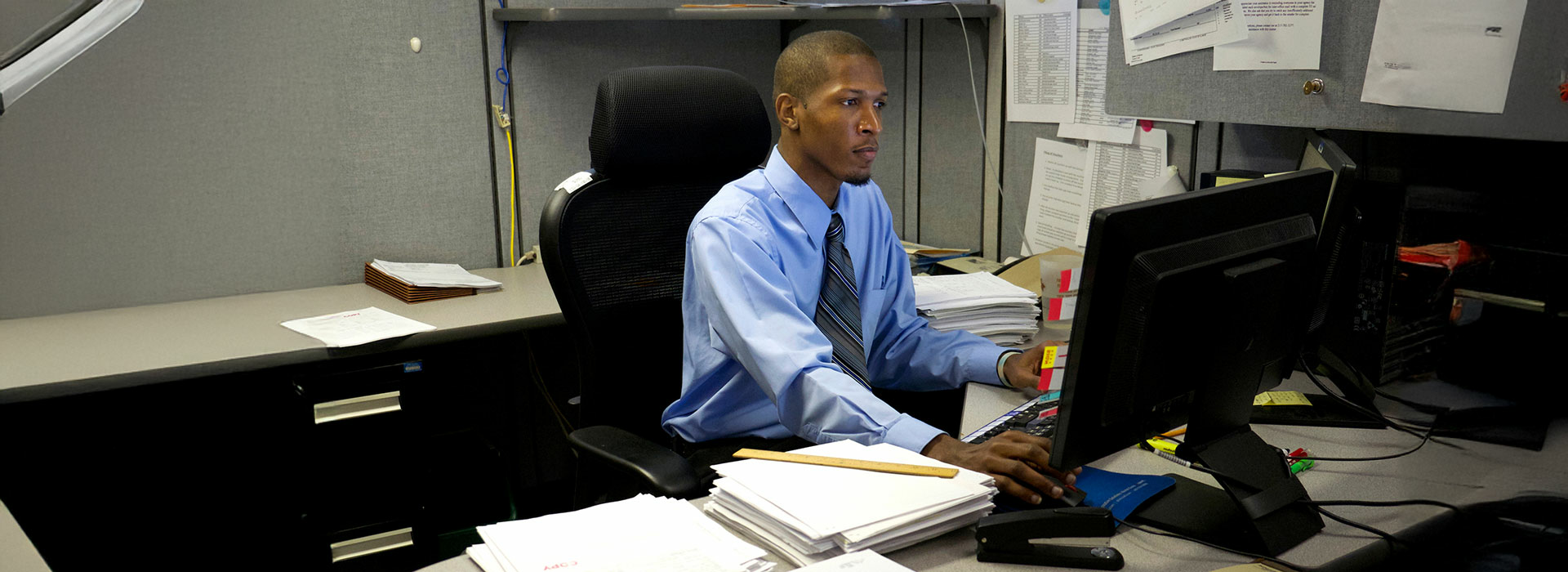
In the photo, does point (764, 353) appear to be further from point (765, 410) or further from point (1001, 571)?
point (1001, 571)

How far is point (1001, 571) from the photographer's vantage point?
3.18 feet

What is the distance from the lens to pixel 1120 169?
2064 mm

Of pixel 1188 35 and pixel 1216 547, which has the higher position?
pixel 1188 35

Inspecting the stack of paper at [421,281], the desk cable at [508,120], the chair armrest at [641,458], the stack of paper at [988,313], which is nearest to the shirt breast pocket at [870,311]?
the stack of paper at [988,313]

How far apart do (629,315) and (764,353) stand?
1.16 feet

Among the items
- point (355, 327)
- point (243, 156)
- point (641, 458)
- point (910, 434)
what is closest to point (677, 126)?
point (641, 458)

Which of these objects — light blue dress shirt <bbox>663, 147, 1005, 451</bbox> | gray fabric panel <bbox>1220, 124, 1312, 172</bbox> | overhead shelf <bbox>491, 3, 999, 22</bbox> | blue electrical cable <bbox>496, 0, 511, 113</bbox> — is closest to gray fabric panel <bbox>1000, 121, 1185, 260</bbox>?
overhead shelf <bbox>491, 3, 999, 22</bbox>

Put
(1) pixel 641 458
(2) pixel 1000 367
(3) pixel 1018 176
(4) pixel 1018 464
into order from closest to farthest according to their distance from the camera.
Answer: (4) pixel 1018 464, (1) pixel 641 458, (2) pixel 1000 367, (3) pixel 1018 176

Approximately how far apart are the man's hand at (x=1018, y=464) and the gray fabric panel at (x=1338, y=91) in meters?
0.64

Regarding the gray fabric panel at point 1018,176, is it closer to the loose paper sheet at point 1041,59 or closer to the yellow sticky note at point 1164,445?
the loose paper sheet at point 1041,59

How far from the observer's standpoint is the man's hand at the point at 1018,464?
3.56 ft

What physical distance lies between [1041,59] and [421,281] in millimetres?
1403

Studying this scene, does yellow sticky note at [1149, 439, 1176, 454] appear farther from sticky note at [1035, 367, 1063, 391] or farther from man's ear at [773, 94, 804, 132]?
man's ear at [773, 94, 804, 132]

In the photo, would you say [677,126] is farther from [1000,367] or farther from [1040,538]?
[1040,538]
